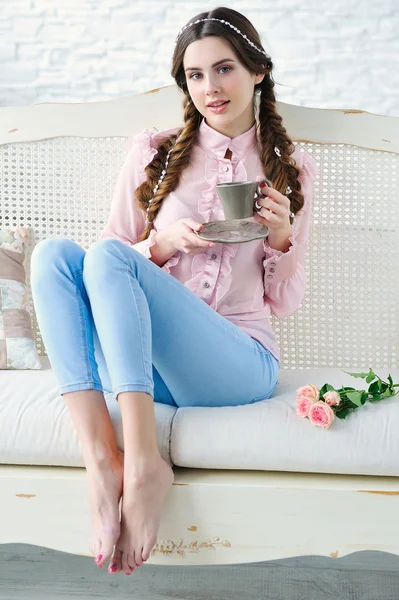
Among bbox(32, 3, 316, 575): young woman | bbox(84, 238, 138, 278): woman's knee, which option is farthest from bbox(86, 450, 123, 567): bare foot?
bbox(84, 238, 138, 278): woman's knee

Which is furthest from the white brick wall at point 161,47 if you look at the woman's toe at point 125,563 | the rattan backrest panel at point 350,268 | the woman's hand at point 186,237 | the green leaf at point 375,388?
the woman's toe at point 125,563

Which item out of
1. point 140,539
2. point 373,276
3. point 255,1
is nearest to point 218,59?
point 373,276

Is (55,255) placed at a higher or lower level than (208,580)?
higher

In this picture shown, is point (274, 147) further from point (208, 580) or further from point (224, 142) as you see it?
point (208, 580)

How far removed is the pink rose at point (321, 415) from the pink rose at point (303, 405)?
0.5 inches

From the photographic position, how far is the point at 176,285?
1409 millimetres

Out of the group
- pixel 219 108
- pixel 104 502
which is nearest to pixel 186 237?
pixel 219 108

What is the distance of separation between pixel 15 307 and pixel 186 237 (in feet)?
2.09

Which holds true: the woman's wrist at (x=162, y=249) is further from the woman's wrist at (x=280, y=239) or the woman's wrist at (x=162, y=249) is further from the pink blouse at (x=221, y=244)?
the woman's wrist at (x=280, y=239)

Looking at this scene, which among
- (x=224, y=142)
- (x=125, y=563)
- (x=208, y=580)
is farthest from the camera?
(x=224, y=142)

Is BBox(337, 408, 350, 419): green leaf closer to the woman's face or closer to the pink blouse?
the pink blouse

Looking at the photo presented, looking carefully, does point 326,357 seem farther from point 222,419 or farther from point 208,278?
point 222,419

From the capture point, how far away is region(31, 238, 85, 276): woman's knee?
1.35m

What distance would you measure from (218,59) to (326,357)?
0.86m
